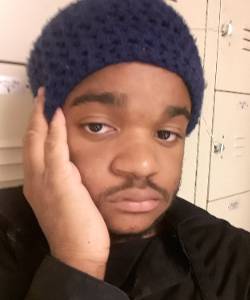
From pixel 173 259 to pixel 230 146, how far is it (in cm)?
60

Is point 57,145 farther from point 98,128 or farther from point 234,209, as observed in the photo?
point 234,209

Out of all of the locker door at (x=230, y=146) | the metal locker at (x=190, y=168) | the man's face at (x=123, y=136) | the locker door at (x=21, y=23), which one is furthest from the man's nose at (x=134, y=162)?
the locker door at (x=230, y=146)

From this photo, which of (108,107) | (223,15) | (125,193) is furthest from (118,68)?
(223,15)

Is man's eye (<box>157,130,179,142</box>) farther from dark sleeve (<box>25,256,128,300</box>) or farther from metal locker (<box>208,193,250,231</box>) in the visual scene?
metal locker (<box>208,193,250,231</box>)

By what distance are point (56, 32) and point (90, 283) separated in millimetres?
395

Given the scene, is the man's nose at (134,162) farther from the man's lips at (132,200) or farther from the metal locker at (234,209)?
the metal locker at (234,209)

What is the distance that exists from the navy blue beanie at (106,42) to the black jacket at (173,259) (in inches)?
8.3

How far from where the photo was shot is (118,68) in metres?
0.60

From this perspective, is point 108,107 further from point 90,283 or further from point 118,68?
point 90,283

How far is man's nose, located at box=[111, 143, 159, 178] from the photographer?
0.59 metres

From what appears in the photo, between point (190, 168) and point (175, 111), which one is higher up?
point (175, 111)

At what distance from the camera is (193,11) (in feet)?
3.31

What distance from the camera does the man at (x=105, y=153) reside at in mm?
585

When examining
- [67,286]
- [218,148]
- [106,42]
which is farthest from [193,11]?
[67,286]
